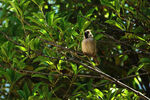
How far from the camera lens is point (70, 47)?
8.13 feet

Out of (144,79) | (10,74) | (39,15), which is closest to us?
(39,15)

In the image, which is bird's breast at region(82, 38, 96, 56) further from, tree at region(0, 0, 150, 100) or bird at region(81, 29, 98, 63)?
tree at region(0, 0, 150, 100)

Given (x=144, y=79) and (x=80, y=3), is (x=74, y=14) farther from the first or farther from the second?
(x=144, y=79)

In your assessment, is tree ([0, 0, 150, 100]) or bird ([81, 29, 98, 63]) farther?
bird ([81, 29, 98, 63])

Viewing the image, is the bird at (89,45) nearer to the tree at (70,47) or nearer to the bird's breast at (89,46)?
the bird's breast at (89,46)

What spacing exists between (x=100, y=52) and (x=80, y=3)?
1.21 metres

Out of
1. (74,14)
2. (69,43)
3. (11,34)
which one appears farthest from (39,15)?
(74,14)

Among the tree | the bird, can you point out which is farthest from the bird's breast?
the tree

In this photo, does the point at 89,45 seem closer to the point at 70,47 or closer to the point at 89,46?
the point at 89,46

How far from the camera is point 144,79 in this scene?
4.11 m

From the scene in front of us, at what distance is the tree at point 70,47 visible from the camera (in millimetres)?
2572

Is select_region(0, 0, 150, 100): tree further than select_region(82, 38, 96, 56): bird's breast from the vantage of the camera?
No

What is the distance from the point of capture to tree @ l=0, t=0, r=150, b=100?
257cm

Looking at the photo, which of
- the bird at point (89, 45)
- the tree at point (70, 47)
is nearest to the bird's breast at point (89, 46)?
the bird at point (89, 45)
